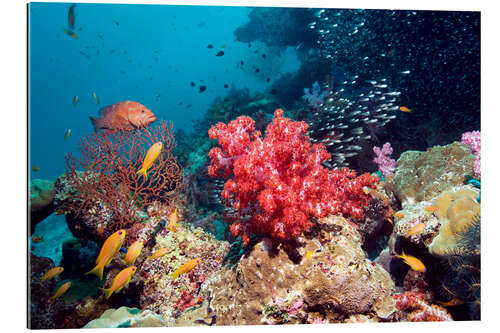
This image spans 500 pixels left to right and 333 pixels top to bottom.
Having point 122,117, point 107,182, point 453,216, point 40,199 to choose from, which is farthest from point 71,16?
point 453,216

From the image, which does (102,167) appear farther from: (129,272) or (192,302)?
(192,302)

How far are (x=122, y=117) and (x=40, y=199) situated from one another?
1.97m

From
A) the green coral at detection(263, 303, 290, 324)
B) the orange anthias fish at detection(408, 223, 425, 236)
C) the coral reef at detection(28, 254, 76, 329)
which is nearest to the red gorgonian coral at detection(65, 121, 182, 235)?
the coral reef at detection(28, 254, 76, 329)

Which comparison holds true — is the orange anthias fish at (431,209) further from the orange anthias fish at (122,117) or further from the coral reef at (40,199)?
the coral reef at (40,199)

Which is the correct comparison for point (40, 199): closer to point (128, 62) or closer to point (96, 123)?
point (96, 123)

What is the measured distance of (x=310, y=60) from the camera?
485 inches

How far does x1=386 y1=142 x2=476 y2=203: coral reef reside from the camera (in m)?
3.31

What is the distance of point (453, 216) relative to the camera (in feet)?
8.25

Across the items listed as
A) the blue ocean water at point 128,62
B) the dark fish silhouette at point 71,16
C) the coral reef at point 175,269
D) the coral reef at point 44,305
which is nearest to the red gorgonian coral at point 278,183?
the coral reef at point 175,269

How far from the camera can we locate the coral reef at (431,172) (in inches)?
130

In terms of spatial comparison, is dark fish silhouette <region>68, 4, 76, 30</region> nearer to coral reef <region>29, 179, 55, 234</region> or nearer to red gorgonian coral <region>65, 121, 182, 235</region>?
red gorgonian coral <region>65, 121, 182, 235</region>

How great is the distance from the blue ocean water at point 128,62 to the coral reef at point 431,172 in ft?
125
